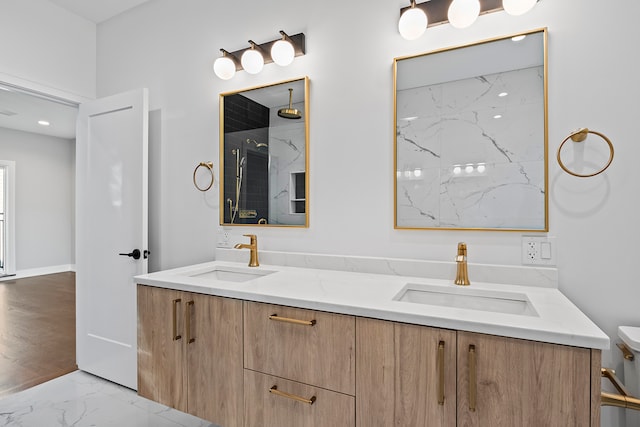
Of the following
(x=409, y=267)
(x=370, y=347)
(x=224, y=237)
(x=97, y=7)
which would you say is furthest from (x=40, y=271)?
(x=370, y=347)

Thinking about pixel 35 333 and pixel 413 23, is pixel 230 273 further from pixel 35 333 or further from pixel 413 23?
pixel 35 333

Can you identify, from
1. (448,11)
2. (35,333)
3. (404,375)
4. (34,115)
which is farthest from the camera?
(34,115)

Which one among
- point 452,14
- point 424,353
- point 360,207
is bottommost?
point 424,353

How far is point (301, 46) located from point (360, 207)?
95 cm

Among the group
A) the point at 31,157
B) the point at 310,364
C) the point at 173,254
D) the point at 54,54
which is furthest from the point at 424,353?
the point at 31,157

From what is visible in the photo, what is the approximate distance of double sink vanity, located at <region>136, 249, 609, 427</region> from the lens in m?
0.92

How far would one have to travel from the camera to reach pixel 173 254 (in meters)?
2.37

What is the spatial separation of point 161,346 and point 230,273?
0.51 meters

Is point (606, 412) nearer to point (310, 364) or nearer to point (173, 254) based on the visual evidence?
point (310, 364)

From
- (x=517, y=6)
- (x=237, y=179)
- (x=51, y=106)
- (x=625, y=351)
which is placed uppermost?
(x=51, y=106)

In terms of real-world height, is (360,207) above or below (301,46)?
below

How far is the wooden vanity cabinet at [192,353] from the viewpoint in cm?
138

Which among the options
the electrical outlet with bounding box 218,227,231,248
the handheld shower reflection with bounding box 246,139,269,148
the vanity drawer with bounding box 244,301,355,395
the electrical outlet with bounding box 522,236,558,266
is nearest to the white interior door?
the electrical outlet with bounding box 218,227,231,248

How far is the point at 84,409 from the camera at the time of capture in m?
2.02
